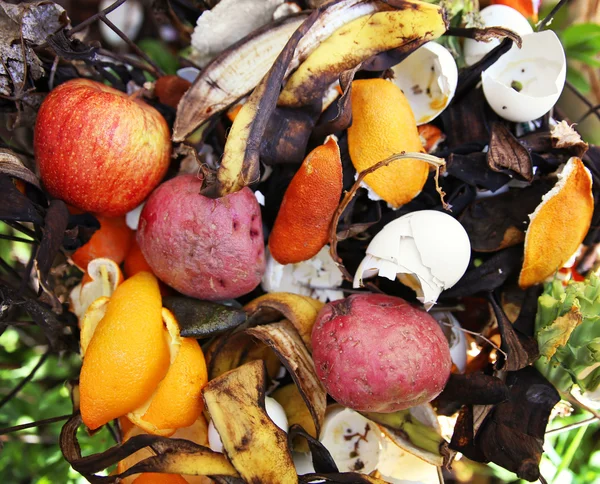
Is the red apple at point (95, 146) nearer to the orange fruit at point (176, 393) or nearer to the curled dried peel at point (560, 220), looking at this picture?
the orange fruit at point (176, 393)

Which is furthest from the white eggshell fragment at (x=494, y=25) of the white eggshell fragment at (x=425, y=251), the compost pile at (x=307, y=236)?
the white eggshell fragment at (x=425, y=251)

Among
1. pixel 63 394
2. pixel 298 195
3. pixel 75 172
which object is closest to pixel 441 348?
pixel 298 195

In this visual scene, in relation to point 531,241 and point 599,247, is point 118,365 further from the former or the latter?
point 599,247

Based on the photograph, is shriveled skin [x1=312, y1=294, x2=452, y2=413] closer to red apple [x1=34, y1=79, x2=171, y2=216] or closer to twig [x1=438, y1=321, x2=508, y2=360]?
twig [x1=438, y1=321, x2=508, y2=360]

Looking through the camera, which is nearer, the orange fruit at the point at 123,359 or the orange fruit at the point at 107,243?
the orange fruit at the point at 123,359

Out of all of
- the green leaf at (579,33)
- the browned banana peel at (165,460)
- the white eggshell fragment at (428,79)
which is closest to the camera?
the browned banana peel at (165,460)

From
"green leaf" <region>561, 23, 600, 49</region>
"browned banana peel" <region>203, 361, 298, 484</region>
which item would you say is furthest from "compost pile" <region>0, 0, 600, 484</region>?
"green leaf" <region>561, 23, 600, 49</region>

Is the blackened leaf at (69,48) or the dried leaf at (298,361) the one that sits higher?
the blackened leaf at (69,48)
